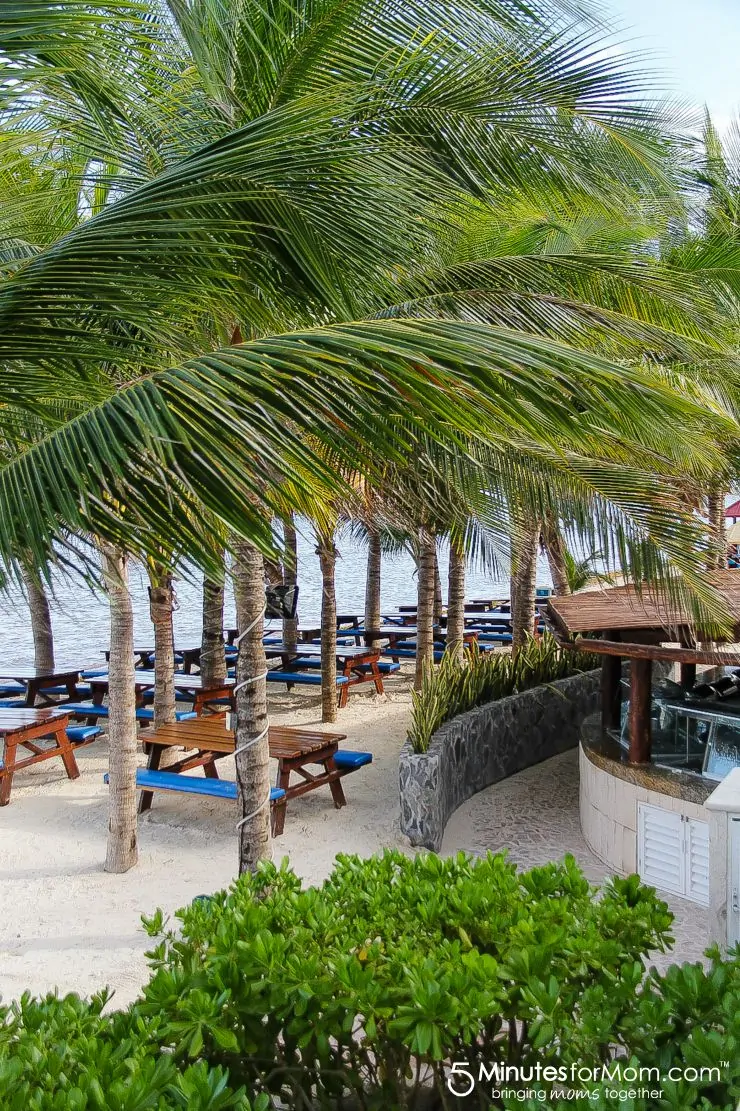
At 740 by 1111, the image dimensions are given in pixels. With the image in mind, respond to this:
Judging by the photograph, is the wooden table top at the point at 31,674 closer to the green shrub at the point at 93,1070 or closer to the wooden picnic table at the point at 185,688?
the wooden picnic table at the point at 185,688

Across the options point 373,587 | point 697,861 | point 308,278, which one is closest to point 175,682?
point 373,587

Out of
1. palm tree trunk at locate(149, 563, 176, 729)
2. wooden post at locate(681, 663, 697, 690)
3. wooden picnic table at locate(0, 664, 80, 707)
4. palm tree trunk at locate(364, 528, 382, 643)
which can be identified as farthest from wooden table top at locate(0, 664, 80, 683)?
wooden post at locate(681, 663, 697, 690)

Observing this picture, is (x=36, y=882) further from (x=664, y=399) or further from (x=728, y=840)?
(x=664, y=399)

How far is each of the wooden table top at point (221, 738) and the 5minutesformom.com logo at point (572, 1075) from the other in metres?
4.96

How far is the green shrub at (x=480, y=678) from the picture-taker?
802cm

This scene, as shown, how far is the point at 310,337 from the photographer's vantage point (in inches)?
103

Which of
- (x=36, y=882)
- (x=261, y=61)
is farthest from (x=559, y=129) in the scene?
(x=36, y=882)

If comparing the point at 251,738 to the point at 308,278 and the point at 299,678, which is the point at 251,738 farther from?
the point at 299,678

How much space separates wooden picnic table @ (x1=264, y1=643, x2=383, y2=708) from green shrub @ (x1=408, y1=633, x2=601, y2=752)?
8.01 feet

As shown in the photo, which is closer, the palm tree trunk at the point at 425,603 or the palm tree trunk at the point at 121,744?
the palm tree trunk at the point at 121,744

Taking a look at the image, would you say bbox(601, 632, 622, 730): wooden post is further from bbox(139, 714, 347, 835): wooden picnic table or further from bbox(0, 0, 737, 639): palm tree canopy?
bbox(0, 0, 737, 639): palm tree canopy

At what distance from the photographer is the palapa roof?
639 cm

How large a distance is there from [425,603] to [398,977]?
8751mm

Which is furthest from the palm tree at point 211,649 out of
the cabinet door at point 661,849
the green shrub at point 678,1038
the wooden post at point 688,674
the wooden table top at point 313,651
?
the green shrub at point 678,1038
